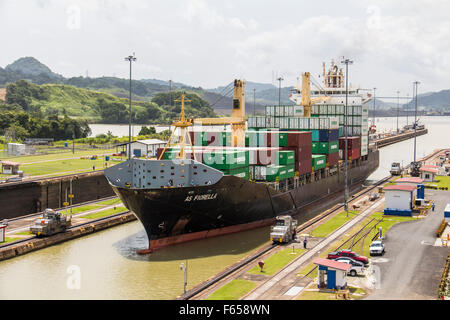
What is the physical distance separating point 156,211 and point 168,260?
10.7 ft

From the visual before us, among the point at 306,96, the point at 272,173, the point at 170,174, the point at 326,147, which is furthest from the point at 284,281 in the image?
the point at 306,96

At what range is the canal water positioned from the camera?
28.4 m

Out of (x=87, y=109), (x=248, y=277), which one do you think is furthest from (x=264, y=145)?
(x=87, y=109)

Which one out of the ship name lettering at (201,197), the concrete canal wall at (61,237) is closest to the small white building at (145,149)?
the concrete canal wall at (61,237)

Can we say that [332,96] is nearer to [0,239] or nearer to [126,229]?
[126,229]

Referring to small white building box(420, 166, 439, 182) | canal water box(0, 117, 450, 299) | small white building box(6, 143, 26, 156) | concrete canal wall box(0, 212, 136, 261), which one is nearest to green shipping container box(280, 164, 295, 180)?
canal water box(0, 117, 450, 299)

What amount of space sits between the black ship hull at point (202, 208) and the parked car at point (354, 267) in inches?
417

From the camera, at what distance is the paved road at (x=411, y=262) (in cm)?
2555

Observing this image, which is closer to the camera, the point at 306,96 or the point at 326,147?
the point at 326,147

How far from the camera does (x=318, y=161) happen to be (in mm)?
55344

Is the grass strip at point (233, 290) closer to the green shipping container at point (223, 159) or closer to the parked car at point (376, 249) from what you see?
the parked car at point (376, 249)

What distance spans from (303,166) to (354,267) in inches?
904

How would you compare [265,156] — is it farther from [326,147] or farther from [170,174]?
[326,147]

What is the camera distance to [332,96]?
7925 centimetres
